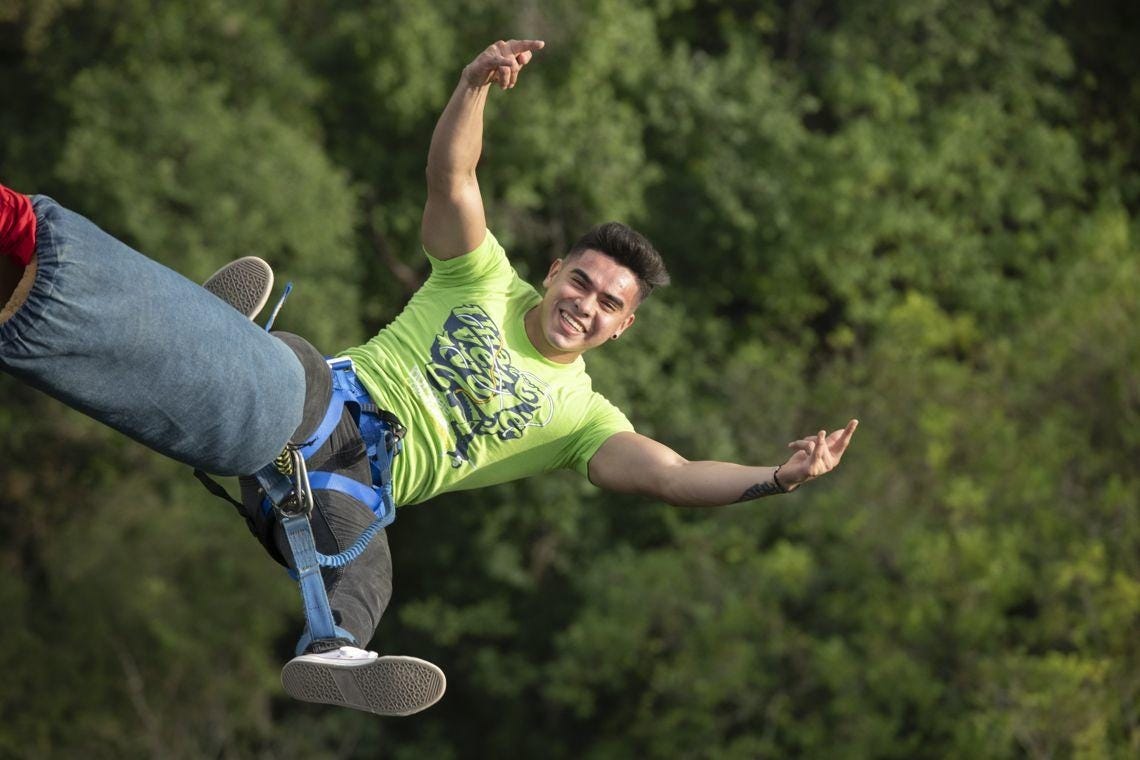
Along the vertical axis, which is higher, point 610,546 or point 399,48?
point 399,48

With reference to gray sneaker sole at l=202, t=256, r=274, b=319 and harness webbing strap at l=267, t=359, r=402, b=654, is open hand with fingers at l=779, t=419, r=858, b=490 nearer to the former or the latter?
harness webbing strap at l=267, t=359, r=402, b=654

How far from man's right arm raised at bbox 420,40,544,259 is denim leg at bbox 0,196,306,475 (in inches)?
34.3

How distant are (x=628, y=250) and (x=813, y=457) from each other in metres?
0.91

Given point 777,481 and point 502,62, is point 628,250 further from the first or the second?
point 777,481

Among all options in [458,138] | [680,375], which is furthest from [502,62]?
[680,375]

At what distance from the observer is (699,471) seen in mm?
4773

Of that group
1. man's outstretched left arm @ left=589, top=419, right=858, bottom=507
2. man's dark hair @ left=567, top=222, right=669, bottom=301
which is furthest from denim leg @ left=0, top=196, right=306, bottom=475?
man's dark hair @ left=567, top=222, right=669, bottom=301

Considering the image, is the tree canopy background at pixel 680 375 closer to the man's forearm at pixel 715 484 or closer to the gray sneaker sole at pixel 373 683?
the man's forearm at pixel 715 484

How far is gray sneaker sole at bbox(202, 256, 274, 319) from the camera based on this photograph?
4742 mm

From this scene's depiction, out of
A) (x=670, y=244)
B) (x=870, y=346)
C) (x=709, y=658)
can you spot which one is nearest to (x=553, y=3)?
(x=670, y=244)

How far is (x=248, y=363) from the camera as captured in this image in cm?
392

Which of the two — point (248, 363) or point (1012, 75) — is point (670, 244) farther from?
point (248, 363)

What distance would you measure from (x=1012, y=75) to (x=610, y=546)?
646 cm

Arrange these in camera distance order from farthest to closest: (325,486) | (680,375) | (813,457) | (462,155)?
(680,375)
(462,155)
(325,486)
(813,457)
